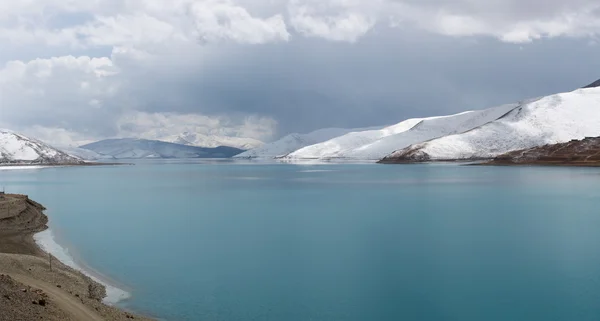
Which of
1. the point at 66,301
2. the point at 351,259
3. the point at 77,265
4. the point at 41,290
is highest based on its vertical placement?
the point at 41,290

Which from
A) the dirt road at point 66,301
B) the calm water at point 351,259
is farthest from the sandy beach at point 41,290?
the calm water at point 351,259

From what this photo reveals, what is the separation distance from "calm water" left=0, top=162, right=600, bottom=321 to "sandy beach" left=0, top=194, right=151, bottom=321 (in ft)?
7.85

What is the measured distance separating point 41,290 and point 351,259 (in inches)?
733

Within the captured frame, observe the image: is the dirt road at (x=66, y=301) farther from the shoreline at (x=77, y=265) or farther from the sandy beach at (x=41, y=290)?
the shoreline at (x=77, y=265)

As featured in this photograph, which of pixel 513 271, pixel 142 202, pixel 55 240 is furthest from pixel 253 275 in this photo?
pixel 142 202

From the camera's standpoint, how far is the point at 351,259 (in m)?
33.2

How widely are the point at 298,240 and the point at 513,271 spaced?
55.4ft

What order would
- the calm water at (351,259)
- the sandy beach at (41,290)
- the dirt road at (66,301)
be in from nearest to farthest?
the sandy beach at (41,290), the dirt road at (66,301), the calm water at (351,259)

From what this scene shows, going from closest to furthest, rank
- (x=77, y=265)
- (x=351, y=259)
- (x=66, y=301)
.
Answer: (x=66, y=301) → (x=351, y=259) → (x=77, y=265)

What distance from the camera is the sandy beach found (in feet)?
54.4

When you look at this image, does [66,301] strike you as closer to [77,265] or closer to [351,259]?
[77,265]

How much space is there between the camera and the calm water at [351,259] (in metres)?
23.8

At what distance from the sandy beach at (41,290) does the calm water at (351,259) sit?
239cm

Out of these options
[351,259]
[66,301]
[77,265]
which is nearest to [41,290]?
[66,301]
